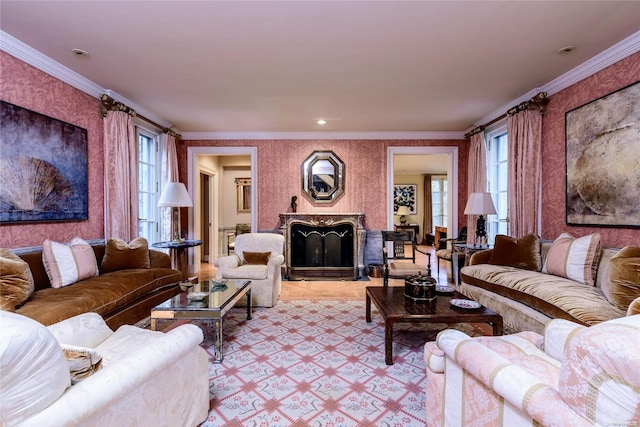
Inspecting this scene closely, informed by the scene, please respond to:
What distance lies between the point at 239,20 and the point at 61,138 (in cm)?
223

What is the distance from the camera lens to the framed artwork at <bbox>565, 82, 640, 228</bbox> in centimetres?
269

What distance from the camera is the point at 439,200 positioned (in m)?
10.9

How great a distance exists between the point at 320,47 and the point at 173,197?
293 centimetres

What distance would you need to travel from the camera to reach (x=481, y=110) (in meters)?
4.53

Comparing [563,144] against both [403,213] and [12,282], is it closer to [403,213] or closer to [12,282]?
[12,282]

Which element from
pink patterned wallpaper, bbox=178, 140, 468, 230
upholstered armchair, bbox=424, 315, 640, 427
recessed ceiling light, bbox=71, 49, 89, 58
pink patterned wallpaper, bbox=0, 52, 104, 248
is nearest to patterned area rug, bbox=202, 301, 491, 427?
upholstered armchair, bbox=424, 315, 640, 427

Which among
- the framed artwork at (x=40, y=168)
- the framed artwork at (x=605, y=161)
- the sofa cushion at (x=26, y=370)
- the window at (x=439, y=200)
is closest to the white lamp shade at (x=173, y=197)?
the framed artwork at (x=40, y=168)

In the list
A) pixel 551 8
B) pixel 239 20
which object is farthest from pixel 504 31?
pixel 239 20

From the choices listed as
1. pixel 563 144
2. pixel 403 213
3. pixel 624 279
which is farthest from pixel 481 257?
pixel 403 213

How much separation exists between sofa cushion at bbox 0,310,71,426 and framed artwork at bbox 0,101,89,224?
95.1 inches

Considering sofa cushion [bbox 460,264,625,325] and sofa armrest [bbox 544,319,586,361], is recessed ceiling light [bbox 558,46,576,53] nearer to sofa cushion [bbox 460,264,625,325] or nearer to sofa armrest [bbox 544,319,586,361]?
sofa cushion [bbox 460,264,625,325]

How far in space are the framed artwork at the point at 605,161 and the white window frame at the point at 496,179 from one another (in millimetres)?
1425

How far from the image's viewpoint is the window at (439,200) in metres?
10.8

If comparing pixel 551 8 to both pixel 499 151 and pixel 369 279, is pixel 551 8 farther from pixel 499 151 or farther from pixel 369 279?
pixel 369 279
